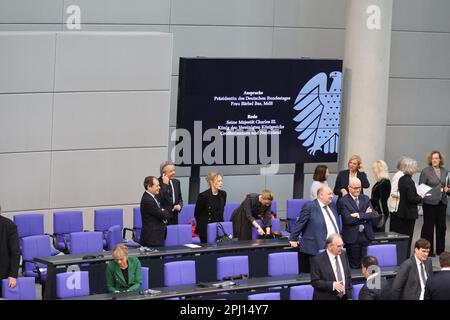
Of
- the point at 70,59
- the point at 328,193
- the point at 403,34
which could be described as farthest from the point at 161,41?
the point at 403,34

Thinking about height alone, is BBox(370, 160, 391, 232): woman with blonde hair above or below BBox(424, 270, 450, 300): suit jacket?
above

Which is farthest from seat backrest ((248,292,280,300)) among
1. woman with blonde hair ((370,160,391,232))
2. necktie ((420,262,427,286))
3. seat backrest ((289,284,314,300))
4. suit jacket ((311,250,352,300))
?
woman with blonde hair ((370,160,391,232))

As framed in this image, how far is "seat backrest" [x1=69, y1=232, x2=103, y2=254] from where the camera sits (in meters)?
14.4

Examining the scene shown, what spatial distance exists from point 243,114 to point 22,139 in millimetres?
3687

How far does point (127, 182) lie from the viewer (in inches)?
663

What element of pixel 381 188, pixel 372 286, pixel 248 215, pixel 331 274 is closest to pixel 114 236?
pixel 248 215

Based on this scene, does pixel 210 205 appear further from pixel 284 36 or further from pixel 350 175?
pixel 284 36

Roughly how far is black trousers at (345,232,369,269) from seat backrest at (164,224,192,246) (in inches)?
81.7

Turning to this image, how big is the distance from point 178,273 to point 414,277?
275cm

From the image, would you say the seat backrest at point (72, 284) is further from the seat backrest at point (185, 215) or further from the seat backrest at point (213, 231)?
the seat backrest at point (185, 215)

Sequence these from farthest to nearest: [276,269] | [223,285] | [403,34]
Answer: [403,34] → [276,269] → [223,285]

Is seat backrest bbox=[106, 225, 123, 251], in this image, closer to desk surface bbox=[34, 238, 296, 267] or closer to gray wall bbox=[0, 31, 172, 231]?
desk surface bbox=[34, 238, 296, 267]

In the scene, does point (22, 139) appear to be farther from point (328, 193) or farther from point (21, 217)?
point (328, 193)

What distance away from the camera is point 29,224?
1516cm
